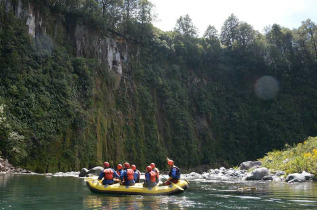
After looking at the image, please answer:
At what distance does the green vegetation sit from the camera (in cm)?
2745

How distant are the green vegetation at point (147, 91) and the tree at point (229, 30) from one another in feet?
0.66

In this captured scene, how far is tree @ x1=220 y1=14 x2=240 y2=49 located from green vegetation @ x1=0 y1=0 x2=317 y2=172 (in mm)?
201

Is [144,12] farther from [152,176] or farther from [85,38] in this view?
[152,176]

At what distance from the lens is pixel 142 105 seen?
40312 mm

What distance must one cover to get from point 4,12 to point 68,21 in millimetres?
8331

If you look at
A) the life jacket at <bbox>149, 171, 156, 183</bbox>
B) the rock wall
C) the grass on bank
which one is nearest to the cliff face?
the rock wall

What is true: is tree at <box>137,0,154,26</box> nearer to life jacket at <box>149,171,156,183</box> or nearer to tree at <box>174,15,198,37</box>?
tree at <box>174,15,198,37</box>

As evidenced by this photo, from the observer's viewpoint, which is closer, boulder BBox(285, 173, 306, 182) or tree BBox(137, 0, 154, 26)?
boulder BBox(285, 173, 306, 182)

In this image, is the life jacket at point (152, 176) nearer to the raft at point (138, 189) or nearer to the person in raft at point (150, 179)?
the person in raft at point (150, 179)

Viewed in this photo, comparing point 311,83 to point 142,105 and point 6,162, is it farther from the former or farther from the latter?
point 6,162

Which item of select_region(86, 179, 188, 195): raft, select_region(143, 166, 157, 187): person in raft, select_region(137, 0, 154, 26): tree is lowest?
select_region(86, 179, 188, 195): raft

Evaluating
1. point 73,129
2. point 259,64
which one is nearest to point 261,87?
point 259,64

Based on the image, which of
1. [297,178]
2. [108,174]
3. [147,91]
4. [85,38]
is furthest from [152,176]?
[147,91]

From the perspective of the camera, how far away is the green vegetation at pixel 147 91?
2745cm
